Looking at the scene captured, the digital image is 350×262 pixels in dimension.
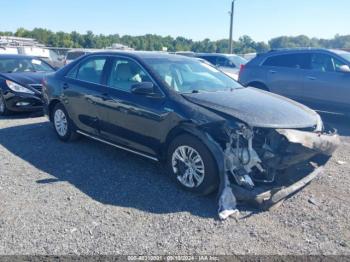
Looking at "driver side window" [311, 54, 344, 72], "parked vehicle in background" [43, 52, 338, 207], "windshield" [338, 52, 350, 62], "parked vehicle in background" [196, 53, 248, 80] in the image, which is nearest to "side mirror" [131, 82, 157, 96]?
"parked vehicle in background" [43, 52, 338, 207]

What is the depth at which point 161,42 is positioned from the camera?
78375 mm

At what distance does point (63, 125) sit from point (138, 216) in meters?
3.15

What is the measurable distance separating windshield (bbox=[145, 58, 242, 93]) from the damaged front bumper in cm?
123

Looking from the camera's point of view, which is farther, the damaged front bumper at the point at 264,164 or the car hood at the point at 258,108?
the car hood at the point at 258,108

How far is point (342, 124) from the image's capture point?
834cm

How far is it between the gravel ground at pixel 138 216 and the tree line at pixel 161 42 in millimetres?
60290

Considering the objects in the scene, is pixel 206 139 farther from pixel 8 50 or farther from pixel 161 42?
pixel 161 42

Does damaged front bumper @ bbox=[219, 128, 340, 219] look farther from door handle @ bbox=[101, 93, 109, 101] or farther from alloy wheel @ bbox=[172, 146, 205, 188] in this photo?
door handle @ bbox=[101, 93, 109, 101]

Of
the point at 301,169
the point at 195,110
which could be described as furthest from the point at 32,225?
the point at 301,169

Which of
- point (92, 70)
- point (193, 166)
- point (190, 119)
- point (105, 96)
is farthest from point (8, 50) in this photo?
point (193, 166)

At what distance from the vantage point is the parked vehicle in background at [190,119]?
12.4 ft

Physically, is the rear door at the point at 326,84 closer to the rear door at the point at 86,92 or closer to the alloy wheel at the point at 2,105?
the rear door at the point at 86,92

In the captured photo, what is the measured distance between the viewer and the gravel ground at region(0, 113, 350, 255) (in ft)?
10.4

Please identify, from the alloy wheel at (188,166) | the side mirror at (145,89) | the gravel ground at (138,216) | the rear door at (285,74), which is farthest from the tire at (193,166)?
the rear door at (285,74)
